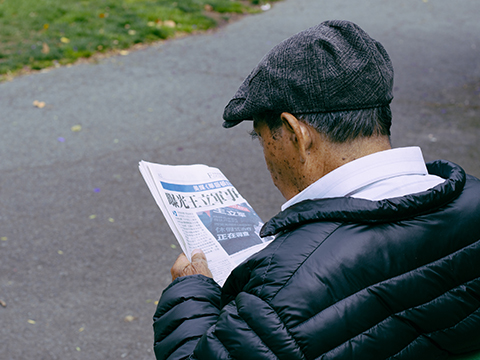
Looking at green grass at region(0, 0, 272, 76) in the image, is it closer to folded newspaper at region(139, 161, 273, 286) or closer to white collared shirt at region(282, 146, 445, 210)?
folded newspaper at region(139, 161, 273, 286)

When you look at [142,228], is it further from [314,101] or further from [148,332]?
[314,101]

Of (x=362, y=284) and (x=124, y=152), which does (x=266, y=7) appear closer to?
(x=124, y=152)

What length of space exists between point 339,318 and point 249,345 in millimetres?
186

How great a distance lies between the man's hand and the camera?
1442 millimetres

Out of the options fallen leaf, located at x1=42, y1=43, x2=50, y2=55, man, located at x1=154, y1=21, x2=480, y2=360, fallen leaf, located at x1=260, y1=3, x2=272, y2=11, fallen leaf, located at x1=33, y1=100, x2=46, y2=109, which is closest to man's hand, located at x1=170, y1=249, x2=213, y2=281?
man, located at x1=154, y1=21, x2=480, y2=360

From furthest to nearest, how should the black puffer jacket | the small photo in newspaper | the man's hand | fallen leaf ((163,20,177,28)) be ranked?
fallen leaf ((163,20,177,28)) < the small photo in newspaper < the man's hand < the black puffer jacket

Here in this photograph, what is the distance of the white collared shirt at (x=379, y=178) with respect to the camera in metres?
1.03

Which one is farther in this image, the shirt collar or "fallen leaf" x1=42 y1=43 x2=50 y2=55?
"fallen leaf" x1=42 y1=43 x2=50 y2=55

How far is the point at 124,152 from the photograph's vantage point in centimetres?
374

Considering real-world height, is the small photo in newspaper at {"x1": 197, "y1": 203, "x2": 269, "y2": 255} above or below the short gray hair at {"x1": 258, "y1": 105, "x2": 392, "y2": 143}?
below

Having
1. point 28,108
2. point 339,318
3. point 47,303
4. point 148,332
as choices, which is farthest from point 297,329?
point 28,108

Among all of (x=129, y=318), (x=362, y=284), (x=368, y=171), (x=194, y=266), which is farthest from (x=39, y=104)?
(x=362, y=284)

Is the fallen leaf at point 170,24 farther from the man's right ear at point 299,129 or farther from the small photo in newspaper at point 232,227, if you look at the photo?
the man's right ear at point 299,129

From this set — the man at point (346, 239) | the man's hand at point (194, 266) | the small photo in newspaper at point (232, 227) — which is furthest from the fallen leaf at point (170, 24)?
the man at point (346, 239)
